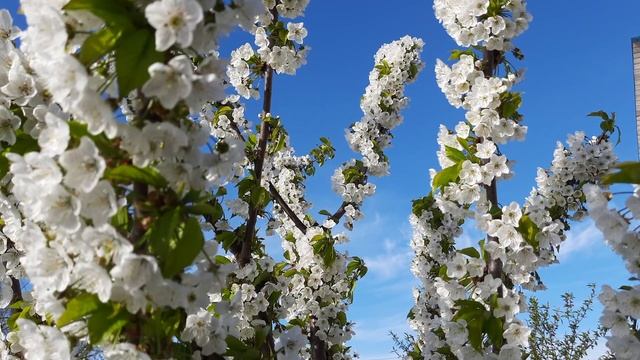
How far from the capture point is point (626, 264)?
2352mm

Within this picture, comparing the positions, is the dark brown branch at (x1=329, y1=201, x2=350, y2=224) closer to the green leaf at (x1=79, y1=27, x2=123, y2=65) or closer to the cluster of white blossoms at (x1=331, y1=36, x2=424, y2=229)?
the cluster of white blossoms at (x1=331, y1=36, x2=424, y2=229)

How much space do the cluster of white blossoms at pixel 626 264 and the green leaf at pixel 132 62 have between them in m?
1.73

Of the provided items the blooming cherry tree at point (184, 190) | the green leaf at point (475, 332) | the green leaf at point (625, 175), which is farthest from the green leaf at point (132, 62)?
the green leaf at point (475, 332)

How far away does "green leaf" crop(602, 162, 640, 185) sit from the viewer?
208 cm

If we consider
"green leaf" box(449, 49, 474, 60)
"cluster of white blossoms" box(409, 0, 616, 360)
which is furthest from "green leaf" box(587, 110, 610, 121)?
"green leaf" box(449, 49, 474, 60)

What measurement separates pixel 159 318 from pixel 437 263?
4691 mm

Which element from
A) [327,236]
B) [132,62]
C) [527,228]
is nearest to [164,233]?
[132,62]

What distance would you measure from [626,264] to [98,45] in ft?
6.66

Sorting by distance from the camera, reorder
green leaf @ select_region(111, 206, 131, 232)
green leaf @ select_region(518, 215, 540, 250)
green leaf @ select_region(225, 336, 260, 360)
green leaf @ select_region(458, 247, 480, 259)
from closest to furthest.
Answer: green leaf @ select_region(111, 206, 131, 232) → green leaf @ select_region(225, 336, 260, 360) → green leaf @ select_region(518, 215, 540, 250) → green leaf @ select_region(458, 247, 480, 259)

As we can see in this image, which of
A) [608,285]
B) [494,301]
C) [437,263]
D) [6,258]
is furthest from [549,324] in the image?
[6,258]

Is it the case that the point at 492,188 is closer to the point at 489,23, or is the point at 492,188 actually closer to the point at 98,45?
the point at 489,23

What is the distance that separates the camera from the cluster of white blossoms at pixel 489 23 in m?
3.72

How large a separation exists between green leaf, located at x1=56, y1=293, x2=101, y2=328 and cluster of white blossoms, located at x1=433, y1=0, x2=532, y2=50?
2846mm

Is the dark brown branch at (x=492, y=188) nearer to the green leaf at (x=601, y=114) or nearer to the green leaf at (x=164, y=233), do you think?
the green leaf at (x=601, y=114)
